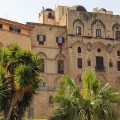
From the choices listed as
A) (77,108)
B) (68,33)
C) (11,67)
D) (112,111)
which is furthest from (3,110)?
(68,33)

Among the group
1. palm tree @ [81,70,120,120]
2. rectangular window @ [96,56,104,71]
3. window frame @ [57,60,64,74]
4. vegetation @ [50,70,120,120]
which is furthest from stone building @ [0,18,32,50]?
palm tree @ [81,70,120,120]

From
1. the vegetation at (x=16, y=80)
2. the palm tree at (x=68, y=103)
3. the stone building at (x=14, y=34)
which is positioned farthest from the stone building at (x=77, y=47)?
the vegetation at (x=16, y=80)

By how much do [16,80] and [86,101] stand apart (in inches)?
227

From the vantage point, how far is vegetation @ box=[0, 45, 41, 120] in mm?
26828

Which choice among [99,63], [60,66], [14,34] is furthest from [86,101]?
[99,63]

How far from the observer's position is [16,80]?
26719 millimetres

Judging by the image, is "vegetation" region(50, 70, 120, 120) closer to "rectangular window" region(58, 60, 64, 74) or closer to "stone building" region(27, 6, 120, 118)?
"stone building" region(27, 6, 120, 118)

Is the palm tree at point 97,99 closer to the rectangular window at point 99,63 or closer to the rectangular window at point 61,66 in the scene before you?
the rectangular window at point 61,66

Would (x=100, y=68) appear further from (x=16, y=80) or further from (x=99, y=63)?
(x=16, y=80)

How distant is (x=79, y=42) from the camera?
173 feet

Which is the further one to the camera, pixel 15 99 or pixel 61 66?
pixel 61 66

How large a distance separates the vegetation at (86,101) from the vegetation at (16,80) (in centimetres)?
248

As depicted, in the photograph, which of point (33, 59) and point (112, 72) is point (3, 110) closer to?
point (33, 59)

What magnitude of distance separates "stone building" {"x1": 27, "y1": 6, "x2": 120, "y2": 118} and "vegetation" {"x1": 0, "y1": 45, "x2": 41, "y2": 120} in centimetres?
2115
